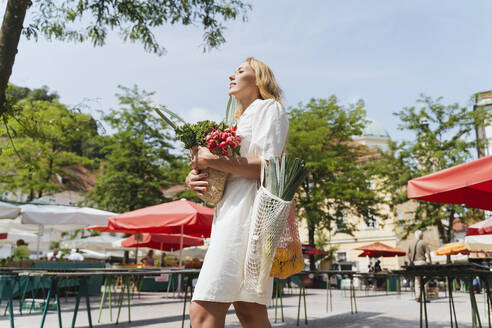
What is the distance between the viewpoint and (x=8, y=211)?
10656 mm

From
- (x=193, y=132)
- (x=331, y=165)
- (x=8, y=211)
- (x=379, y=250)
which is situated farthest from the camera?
(x=331, y=165)

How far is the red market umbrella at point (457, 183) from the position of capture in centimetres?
391

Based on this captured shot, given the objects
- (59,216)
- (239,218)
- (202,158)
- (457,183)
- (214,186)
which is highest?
(59,216)

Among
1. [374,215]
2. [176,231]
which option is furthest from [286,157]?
[374,215]

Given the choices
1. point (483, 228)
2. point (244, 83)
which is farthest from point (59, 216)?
point (244, 83)

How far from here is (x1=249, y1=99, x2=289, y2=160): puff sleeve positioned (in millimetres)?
2045

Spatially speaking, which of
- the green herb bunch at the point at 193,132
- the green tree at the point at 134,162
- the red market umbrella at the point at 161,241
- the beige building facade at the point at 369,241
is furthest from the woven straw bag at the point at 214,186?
the beige building facade at the point at 369,241

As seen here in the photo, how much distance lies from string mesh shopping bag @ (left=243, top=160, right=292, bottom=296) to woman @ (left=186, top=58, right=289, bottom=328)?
0.04 m

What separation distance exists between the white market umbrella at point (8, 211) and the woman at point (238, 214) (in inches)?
400

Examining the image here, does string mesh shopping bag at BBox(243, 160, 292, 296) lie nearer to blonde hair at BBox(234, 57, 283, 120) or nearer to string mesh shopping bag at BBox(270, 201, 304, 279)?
string mesh shopping bag at BBox(270, 201, 304, 279)

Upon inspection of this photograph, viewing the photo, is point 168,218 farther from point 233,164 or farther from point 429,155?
point 429,155

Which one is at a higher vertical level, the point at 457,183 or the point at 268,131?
the point at 457,183

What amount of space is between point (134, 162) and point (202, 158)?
21958 mm

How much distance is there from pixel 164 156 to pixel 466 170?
21.2 meters
